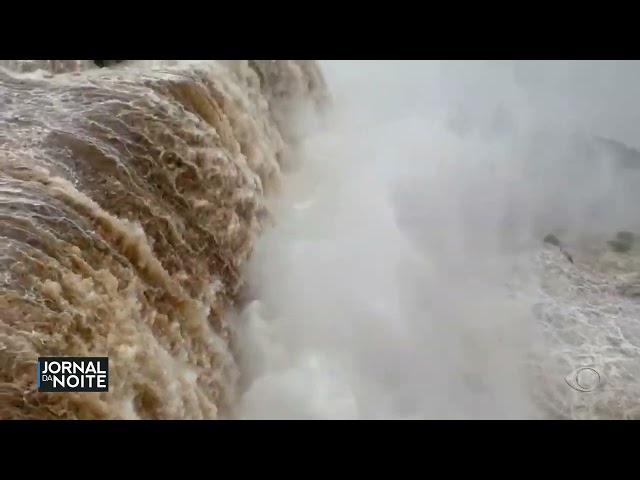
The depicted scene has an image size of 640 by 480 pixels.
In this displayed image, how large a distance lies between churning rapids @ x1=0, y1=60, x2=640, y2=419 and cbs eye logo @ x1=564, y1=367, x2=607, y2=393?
27 millimetres

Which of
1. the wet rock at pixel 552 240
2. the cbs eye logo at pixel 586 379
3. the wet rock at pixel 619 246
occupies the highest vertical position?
the wet rock at pixel 552 240

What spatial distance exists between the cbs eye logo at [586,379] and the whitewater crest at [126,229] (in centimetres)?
323

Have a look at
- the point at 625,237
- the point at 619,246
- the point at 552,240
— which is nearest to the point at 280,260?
the point at 552,240

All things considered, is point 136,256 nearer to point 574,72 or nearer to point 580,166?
point 580,166

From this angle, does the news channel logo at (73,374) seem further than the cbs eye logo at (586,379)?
No

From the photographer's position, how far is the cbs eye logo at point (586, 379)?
571 centimetres

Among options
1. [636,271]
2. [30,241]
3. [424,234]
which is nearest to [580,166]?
[636,271]

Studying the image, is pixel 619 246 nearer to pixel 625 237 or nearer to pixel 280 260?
pixel 625 237

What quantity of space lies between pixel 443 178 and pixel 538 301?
257 centimetres

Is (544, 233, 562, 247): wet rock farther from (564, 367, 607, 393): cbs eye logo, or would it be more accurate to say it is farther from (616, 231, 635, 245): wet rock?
(564, 367, 607, 393): cbs eye logo

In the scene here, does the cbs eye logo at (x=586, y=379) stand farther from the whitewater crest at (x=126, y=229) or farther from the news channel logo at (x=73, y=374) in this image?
the news channel logo at (x=73, y=374)

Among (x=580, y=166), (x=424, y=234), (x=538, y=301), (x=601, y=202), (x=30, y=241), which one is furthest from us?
(x=580, y=166)

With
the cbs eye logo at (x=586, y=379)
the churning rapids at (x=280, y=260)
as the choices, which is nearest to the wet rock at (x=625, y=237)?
the churning rapids at (x=280, y=260)
